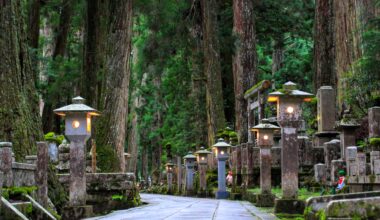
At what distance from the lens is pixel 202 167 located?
27.1 meters

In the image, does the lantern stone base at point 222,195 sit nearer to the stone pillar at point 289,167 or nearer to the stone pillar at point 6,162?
the stone pillar at point 289,167

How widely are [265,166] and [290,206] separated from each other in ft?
13.0

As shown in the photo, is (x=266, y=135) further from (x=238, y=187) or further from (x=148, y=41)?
(x=148, y=41)

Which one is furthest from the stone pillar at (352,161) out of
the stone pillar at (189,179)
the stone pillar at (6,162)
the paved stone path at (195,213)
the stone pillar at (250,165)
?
the stone pillar at (189,179)

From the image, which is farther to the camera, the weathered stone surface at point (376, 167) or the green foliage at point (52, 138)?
the green foliage at point (52, 138)

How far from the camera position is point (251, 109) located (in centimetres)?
2408

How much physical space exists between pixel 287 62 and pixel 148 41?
28.6 feet

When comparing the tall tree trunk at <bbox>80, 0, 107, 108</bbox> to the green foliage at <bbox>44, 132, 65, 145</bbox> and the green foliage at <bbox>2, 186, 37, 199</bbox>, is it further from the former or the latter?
the green foliage at <bbox>2, 186, 37, 199</bbox>

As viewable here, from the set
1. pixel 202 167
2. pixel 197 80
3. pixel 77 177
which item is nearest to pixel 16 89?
pixel 77 177

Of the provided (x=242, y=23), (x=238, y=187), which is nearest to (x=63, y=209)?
(x=238, y=187)

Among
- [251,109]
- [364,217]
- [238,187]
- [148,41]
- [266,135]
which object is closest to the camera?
[364,217]

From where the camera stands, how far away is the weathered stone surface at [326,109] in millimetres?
21344

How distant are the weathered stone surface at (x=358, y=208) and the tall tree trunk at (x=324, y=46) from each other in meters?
21.1

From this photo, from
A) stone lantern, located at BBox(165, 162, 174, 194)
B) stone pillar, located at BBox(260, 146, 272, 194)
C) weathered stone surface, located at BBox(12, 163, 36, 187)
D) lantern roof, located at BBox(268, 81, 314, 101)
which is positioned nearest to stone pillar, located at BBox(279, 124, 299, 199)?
lantern roof, located at BBox(268, 81, 314, 101)
